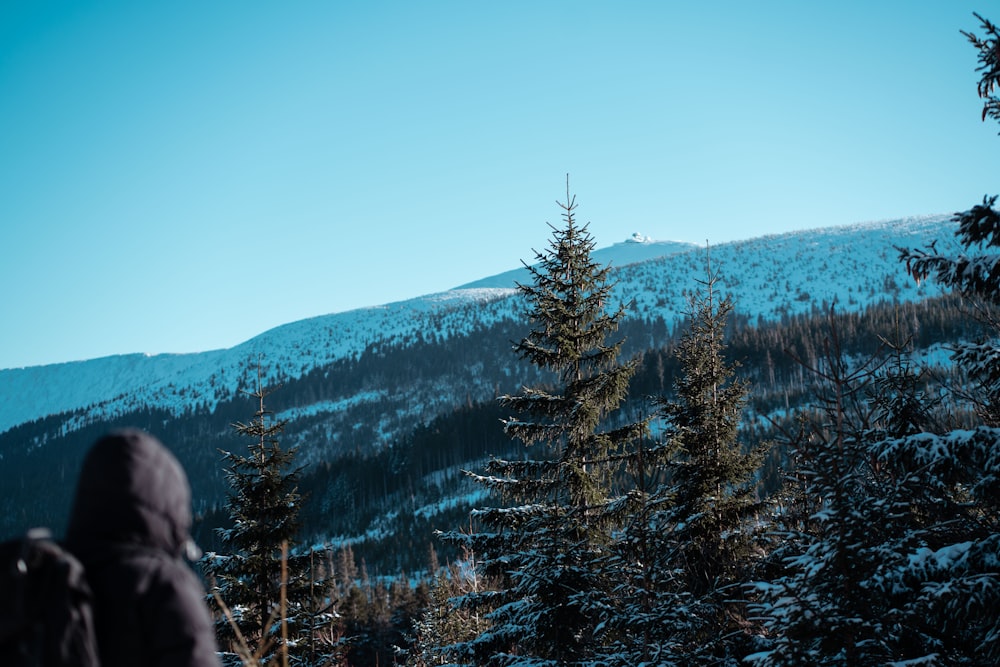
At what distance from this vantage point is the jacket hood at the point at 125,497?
229 cm

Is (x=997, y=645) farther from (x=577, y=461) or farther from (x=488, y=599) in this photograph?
(x=488, y=599)

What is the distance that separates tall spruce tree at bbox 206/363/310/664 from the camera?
461 inches

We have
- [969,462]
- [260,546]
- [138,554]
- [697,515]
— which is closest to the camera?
[138,554]

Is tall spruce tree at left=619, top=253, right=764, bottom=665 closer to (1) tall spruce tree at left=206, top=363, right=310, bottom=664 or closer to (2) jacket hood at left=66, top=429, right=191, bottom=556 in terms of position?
(1) tall spruce tree at left=206, top=363, right=310, bottom=664

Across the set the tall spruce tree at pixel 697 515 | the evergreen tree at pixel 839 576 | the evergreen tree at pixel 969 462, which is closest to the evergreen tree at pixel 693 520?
the tall spruce tree at pixel 697 515

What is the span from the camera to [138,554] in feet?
7.42

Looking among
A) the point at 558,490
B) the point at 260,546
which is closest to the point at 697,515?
the point at 558,490

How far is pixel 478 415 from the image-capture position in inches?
5089

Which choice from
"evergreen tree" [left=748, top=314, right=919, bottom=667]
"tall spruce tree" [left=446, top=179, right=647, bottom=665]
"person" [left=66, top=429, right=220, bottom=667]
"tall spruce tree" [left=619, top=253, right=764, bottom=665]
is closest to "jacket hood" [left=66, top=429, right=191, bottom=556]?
"person" [left=66, top=429, right=220, bottom=667]

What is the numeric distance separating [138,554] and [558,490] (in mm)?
9174

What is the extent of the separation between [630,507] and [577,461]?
3.86ft

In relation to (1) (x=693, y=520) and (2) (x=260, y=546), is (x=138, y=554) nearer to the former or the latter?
(1) (x=693, y=520)

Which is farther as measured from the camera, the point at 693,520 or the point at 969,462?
the point at 693,520

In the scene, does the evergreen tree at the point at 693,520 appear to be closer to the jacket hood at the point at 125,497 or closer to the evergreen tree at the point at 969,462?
the evergreen tree at the point at 969,462
